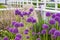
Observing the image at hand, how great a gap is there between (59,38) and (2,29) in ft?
9.61

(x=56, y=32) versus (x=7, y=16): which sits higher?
(x=56, y=32)

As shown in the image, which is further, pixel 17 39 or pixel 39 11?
pixel 39 11

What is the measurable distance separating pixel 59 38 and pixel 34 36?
450mm

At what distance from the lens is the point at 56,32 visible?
177 centimetres

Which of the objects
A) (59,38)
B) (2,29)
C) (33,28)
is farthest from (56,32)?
(2,29)

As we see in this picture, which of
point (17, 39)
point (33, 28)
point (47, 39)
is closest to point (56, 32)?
point (17, 39)

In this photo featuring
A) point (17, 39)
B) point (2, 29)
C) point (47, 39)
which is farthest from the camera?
point (2, 29)

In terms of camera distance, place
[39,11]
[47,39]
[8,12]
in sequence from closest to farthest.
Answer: [47,39] → [8,12] → [39,11]

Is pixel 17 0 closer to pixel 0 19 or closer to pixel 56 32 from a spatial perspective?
pixel 0 19

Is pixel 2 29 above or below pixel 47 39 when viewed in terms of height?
below

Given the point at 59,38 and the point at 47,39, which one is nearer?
the point at 59,38

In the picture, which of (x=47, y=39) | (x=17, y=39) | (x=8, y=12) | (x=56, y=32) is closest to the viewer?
(x=56, y=32)

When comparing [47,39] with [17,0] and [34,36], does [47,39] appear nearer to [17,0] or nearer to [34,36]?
[34,36]

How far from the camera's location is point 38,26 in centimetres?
262
